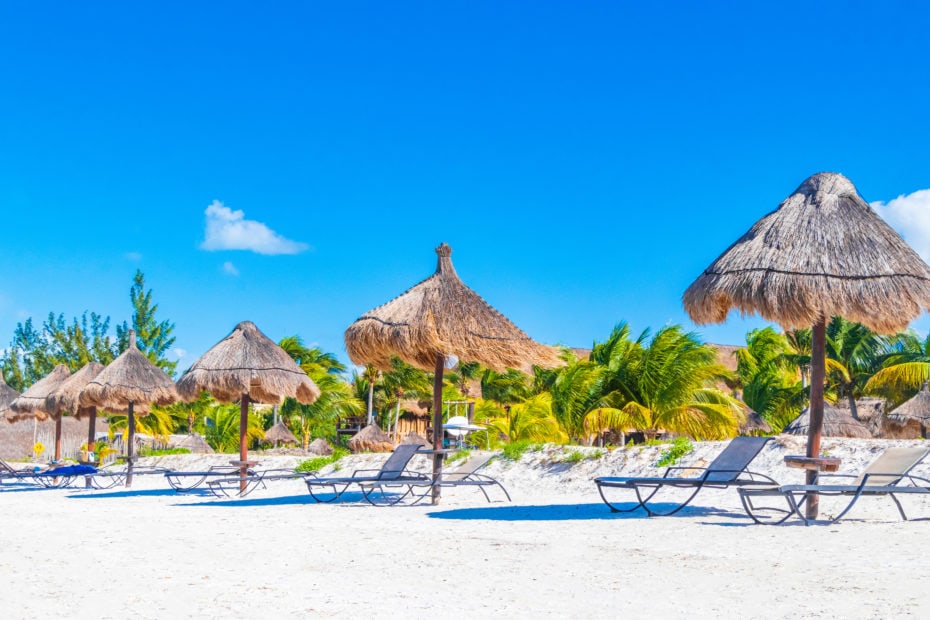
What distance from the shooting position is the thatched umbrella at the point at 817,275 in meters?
8.12

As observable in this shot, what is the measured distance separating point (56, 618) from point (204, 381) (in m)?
9.22

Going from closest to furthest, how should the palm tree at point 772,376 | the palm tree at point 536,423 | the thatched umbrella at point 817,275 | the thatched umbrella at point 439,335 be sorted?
the thatched umbrella at point 817,275, the thatched umbrella at point 439,335, the palm tree at point 536,423, the palm tree at point 772,376

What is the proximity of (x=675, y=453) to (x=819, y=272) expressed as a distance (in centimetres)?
489

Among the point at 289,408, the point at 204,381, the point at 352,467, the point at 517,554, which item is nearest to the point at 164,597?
the point at 517,554

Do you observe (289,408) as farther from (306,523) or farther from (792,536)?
(792,536)

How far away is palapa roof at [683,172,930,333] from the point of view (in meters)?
8.12

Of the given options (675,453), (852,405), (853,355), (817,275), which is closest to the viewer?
(817,275)

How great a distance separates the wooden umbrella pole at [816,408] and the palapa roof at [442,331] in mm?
3206

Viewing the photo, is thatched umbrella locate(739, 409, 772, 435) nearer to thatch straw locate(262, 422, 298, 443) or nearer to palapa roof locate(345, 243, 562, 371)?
palapa roof locate(345, 243, 562, 371)

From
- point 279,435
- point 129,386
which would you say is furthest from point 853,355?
point 129,386

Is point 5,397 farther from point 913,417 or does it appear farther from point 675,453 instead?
point 913,417

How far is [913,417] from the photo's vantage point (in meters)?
21.3

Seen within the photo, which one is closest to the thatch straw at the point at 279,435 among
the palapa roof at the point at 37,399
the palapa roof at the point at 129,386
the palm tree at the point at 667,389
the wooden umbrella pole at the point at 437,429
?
the palapa roof at the point at 37,399

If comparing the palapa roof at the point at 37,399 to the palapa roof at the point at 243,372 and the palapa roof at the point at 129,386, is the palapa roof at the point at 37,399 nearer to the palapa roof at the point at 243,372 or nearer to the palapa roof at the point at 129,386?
the palapa roof at the point at 129,386
